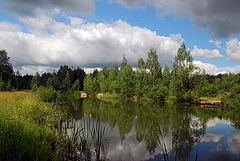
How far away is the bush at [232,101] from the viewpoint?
109ft

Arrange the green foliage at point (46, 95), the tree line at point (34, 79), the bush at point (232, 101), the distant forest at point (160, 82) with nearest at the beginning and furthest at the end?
the green foliage at point (46, 95) → the bush at point (232, 101) → the distant forest at point (160, 82) → the tree line at point (34, 79)

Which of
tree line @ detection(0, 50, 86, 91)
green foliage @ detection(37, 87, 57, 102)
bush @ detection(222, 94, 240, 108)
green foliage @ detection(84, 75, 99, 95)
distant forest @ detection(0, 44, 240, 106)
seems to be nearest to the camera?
green foliage @ detection(37, 87, 57, 102)

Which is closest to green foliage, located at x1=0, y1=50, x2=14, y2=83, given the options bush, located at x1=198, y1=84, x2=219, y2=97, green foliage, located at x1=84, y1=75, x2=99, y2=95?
green foliage, located at x1=84, y1=75, x2=99, y2=95

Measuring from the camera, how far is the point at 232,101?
33938mm

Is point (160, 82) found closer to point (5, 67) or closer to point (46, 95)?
point (46, 95)

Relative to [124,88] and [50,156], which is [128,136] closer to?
[50,156]

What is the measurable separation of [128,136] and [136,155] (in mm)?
3605

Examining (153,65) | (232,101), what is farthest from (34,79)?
(232,101)

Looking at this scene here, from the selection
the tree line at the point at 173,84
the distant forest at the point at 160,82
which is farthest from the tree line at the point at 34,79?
the tree line at the point at 173,84

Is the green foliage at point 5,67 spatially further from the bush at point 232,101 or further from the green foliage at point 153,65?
the bush at point 232,101

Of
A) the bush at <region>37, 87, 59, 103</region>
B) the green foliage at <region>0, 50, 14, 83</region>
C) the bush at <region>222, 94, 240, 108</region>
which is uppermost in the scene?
the green foliage at <region>0, 50, 14, 83</region>

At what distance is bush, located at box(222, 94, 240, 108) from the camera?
3316cm

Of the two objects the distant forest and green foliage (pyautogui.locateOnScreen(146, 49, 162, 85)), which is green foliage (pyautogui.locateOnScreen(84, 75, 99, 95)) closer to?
the distant forest

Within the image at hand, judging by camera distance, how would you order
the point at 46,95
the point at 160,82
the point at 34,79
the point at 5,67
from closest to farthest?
the point at 46,95, the point at 160,82, the point at 5,67, the point at 34,79
